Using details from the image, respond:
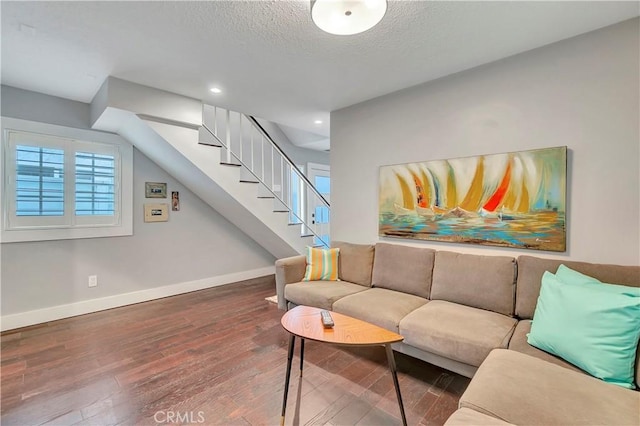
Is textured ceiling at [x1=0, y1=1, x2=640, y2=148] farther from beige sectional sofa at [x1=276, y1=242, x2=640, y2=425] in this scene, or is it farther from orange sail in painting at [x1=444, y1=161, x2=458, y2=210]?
beige sectional sofa at [x1=276, y1=242, x2=640, y2=425]

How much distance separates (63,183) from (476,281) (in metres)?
4.37

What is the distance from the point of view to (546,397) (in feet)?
3.92

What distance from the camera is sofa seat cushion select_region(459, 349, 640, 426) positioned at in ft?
3.61

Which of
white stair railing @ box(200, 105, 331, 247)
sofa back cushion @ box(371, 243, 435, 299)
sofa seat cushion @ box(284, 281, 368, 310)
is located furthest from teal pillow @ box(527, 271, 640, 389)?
white stair railing @ box(200, 105, 331, 247)

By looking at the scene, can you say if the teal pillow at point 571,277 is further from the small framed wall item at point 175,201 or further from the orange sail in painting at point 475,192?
the small framed wall item at point 175,201

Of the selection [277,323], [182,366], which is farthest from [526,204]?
[182,366]

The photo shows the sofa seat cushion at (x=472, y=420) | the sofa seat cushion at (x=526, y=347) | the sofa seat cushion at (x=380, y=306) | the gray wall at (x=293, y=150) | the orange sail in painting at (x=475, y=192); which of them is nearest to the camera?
the sofa seat cushion at (x=472, y=420)

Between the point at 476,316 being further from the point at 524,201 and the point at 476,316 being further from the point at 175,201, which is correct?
the point at 175,201

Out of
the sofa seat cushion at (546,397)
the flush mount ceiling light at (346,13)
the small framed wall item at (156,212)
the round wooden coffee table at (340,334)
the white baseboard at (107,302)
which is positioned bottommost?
the white baseboard at (107,302)

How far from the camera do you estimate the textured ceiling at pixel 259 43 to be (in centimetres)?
182

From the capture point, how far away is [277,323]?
3072 mm

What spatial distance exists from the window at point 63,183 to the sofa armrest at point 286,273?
2166 mm

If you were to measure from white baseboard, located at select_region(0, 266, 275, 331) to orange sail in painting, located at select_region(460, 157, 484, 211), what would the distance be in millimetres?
3684

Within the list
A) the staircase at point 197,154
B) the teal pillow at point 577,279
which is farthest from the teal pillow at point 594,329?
the staircase at point 197,154
